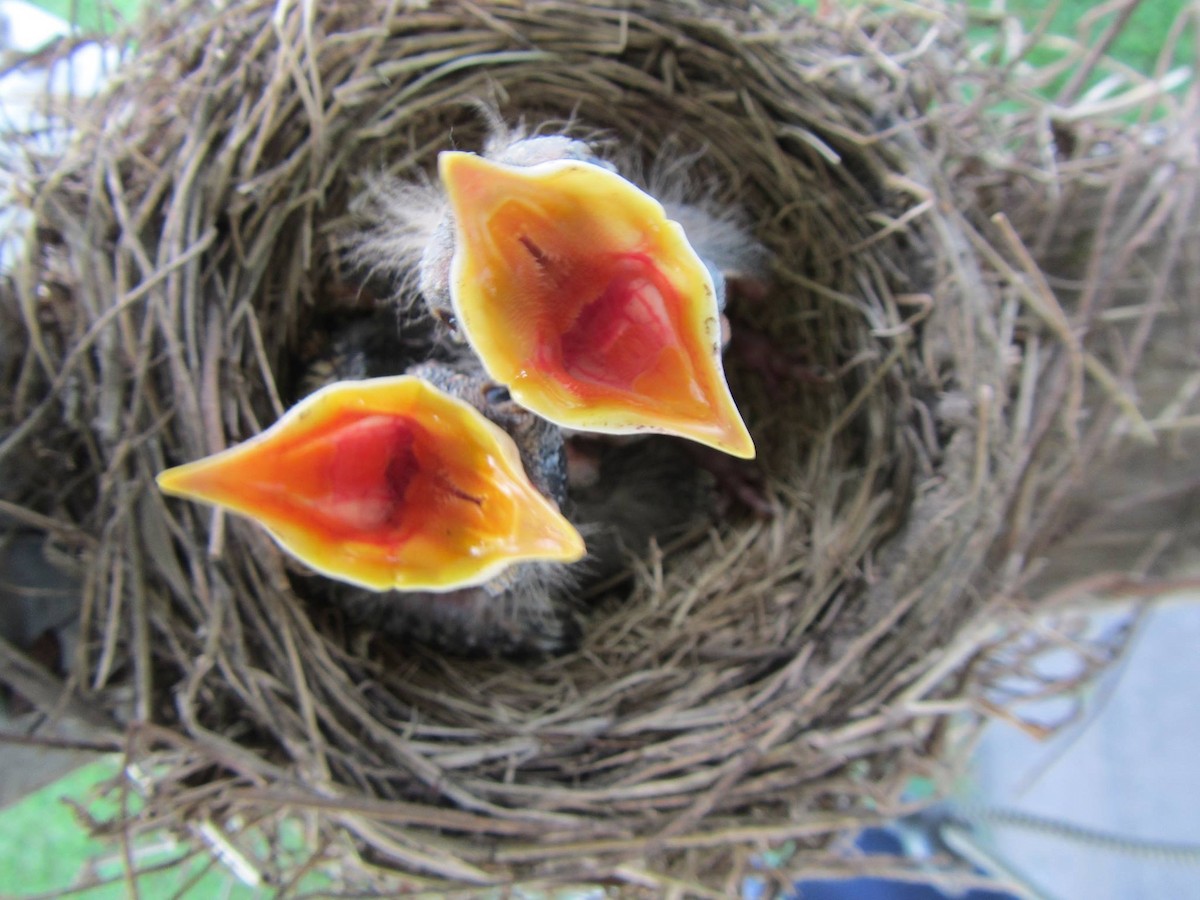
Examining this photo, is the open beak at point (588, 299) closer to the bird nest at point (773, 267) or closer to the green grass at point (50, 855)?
the bird nest at point (773, 267)

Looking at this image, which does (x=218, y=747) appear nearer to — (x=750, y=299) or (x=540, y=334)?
(x=540, y=334)

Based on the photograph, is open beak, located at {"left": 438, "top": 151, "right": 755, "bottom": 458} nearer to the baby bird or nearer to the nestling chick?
the baby bird

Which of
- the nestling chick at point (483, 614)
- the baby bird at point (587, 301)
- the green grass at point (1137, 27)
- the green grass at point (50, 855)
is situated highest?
the green grass at point (1137, 27)

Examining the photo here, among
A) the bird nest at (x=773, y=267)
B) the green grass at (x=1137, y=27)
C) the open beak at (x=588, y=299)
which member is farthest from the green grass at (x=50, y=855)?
the green grass at (x=1137, y=27)

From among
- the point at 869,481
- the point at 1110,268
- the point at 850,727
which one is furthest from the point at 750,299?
the point at 850,727

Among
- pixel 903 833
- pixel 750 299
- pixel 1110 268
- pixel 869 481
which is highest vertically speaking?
pixel 1110 268

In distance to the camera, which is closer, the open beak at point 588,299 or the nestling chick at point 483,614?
the open beak at point 588,299

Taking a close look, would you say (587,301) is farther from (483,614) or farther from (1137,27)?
(1137,27)
